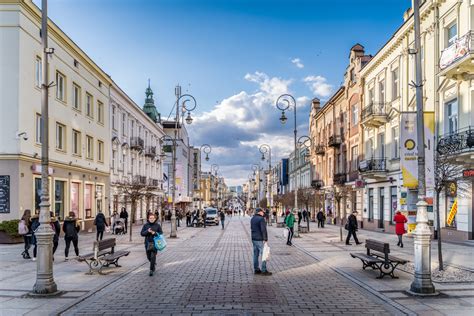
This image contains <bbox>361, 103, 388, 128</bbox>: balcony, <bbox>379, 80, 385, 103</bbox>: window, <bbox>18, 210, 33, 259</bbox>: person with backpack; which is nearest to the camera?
<bbox>18, 210, 33, 259</bbox>: person with backpack

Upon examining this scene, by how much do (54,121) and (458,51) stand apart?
21348 millimetres

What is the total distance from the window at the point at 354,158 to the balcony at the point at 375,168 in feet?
19.6

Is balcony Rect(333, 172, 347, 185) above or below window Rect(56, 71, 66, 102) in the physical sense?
below

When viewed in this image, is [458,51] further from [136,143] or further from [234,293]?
[136,143]

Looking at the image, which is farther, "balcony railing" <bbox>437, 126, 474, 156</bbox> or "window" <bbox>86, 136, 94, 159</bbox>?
"window" <bbox>86, 136, 94, 159</bbox>

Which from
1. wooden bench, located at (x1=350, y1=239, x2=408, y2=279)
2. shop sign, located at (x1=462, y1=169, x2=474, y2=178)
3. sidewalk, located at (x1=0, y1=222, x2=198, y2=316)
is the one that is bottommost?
sidewalk, located at (x1=0, y1=222, x2=198, y2=316)

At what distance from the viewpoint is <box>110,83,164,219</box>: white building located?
134 feet

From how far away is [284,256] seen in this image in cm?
1777

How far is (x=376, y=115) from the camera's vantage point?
32.0 meters

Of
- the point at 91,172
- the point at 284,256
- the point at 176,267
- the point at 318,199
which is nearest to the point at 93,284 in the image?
the point at 176,267

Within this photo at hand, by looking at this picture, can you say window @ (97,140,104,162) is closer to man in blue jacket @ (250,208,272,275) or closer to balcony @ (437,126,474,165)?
balcony @ (437,126,474,165)

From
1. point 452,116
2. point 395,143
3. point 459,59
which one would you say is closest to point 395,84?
point 395,143

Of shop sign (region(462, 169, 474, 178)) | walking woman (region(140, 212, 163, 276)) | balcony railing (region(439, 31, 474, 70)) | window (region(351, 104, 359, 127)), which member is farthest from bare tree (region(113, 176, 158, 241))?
window (region(351, 104, 359, 127))

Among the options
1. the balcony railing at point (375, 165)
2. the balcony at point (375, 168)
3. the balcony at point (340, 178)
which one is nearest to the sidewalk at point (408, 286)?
the balcony at point (375, 168)
